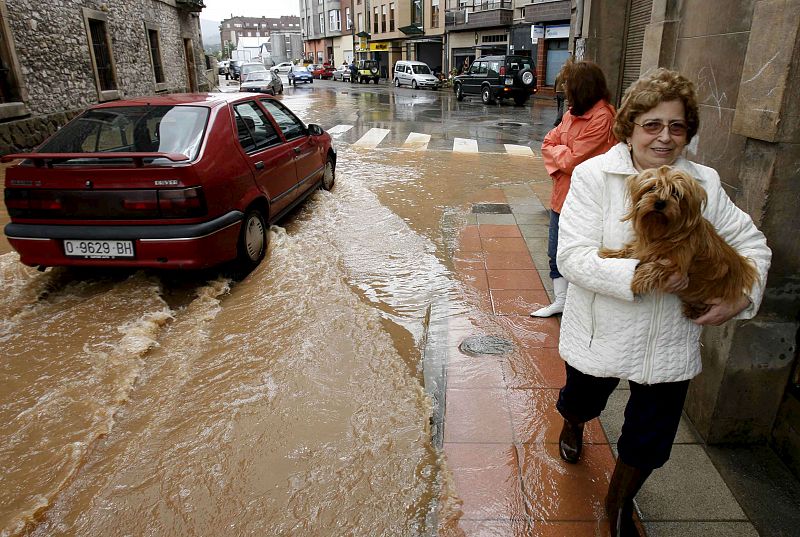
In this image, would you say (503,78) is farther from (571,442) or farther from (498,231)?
(571,442)

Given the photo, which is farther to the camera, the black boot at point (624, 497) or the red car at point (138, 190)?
the red car at point (138, 190)

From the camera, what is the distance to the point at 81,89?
44.3 feet

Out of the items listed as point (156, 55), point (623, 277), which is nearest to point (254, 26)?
point (156, 55)

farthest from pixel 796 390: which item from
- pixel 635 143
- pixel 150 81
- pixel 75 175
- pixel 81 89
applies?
pixel 150 81

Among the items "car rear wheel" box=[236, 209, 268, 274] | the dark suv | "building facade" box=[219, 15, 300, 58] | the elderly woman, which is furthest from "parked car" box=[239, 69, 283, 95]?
"building facade" box=[219, 15, 300, 58]

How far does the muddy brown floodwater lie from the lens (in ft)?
8.24

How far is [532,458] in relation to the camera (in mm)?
2713

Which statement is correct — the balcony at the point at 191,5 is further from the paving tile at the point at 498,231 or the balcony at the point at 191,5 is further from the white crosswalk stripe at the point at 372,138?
the paving tile at the point at 498,231

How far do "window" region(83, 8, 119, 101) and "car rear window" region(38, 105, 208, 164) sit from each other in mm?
11103

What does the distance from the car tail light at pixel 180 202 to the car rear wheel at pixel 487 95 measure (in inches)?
831

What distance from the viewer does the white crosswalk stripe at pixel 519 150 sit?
38.5 ft

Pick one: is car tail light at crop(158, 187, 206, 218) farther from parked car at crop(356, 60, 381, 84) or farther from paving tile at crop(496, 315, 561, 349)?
parked car at crop(356, 60, 381, 84)

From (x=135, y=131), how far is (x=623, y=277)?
4.39 meters

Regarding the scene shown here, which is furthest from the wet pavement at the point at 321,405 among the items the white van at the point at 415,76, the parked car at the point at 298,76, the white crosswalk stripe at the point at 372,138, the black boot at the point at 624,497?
the parked car at the point at 298,76
